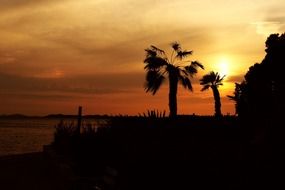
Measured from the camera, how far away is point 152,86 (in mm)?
42594

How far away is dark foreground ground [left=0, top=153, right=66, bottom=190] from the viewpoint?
1494 cm

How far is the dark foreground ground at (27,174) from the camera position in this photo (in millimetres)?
14938

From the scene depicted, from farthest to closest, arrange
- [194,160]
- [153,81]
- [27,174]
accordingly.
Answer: [153,81], [27,174], [194,160]

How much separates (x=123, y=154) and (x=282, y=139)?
5.01 m

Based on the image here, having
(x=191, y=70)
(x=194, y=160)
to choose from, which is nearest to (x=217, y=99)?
(x=191, y=70)

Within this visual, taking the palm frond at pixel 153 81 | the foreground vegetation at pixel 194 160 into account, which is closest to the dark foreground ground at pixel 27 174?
the foreground vegetation at pixel 194 160

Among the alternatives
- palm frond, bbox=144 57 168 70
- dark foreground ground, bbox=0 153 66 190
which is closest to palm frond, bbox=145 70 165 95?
palm frond, bbox=144 57 168 70

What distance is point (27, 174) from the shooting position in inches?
696

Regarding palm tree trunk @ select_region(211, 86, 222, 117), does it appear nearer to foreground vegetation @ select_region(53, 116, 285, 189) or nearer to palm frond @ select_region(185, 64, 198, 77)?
palm frond @ select_region(185, 64, 198, 77)

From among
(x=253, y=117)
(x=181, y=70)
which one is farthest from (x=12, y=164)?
(x=181, y=70)

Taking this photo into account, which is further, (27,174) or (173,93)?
(173,93)

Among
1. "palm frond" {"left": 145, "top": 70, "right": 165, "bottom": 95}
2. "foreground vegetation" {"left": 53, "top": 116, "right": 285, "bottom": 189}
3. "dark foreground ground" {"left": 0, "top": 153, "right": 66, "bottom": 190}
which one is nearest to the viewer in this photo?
"foreground vegetation" {"left": 53, "top": 116, "right": 285, "bottom": 189}

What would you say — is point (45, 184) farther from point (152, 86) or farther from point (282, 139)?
point (152, 86)

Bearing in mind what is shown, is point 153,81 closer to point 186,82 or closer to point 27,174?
point 186,82
